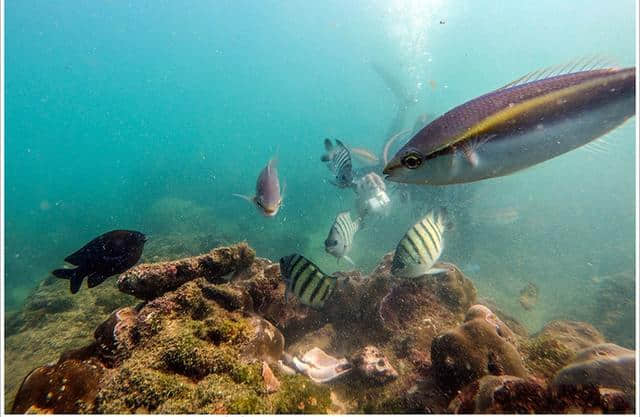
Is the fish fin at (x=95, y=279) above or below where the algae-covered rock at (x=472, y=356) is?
below

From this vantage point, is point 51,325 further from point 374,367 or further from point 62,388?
point 374,367

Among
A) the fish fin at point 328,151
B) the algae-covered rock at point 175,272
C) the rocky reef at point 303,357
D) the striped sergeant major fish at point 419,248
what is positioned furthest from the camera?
the fish fin at point 328,151

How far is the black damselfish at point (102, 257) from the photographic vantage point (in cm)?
359

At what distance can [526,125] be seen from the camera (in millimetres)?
1468

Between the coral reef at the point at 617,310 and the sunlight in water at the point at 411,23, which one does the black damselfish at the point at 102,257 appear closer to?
the coral reef at the point at 617,310

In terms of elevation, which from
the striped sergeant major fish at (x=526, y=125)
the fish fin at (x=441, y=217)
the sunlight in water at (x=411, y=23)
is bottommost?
the fish fin at (x=441, y=217)

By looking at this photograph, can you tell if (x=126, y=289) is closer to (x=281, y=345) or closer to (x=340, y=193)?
(x=281, y=345)

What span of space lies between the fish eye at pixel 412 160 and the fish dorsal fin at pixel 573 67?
67cm

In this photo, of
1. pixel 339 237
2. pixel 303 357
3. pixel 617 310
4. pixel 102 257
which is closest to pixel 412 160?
pixel 303 357

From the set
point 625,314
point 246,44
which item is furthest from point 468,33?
point 625,314

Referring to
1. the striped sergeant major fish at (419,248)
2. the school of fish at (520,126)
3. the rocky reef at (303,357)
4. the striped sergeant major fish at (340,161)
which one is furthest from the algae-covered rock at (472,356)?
the striped sergeant major fish at (340,161)

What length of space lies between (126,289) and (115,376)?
49.0 inches

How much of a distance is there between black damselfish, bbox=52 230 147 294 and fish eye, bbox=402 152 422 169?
3.63 m

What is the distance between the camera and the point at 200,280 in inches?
127
